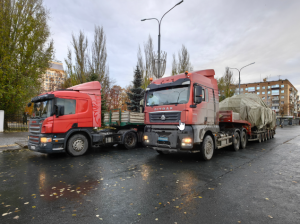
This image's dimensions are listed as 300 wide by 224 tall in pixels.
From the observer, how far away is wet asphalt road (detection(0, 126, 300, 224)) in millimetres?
3193

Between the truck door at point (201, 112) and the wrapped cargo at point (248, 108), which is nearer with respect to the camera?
the truck door at point (201, 112)

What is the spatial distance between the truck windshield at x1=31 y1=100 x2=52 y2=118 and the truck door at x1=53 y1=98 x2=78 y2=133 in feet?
0.97

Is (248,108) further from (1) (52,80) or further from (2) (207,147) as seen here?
(1) (52,80)

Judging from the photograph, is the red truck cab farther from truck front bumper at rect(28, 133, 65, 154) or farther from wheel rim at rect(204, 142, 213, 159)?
wheel rim at rect(204, 142, 213, 159)

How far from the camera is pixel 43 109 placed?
769 centimetres

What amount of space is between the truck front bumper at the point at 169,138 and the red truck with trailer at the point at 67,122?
112 inches

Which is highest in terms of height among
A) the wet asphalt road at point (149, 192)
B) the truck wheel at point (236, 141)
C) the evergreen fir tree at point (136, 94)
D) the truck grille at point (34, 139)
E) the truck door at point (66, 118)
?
the evergreen fir tree at point (136, 94)

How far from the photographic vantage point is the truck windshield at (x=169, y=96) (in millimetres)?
6977

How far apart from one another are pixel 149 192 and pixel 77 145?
5.13 metres

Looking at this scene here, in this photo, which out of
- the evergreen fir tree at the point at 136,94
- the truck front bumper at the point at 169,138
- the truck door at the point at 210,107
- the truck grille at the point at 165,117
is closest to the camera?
the truck front bumper at the point at 169,138

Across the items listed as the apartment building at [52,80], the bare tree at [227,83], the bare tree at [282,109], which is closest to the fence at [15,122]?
the apartment building at [52,80]

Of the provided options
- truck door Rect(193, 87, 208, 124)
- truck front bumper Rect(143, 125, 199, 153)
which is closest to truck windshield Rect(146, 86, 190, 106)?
truck door Rect(193, 87, 208, 124)

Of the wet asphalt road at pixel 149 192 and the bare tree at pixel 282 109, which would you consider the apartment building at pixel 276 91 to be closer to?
the bare tree at pixel 282 109

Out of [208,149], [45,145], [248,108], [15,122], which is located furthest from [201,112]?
[15,122]
